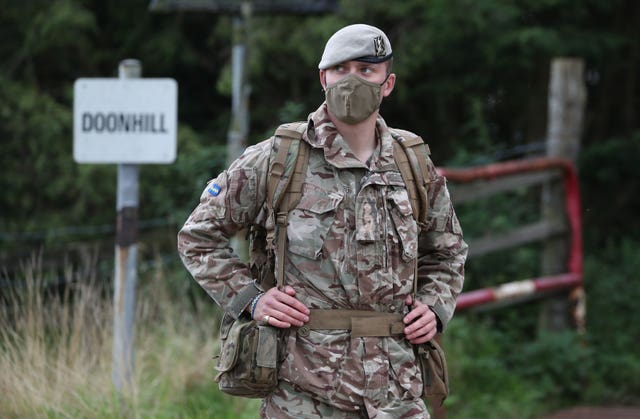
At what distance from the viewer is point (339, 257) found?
256 cm

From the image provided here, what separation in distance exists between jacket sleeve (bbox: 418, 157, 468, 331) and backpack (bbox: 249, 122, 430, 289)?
6 centimetres

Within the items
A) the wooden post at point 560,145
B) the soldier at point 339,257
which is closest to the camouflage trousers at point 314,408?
the soldier at point 339,257

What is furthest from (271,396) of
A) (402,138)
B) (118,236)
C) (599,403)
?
(599,403)

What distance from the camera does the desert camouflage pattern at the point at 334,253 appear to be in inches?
101

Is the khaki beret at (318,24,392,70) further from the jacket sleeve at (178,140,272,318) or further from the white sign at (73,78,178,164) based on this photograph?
the white sign at (73,78,178,164)

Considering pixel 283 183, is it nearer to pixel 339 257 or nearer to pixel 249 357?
pixel 339 257

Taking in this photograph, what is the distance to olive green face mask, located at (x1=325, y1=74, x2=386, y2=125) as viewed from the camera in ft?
8.45

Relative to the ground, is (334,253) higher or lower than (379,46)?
lower

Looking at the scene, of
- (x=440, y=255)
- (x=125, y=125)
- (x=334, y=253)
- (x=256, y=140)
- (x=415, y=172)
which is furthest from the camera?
(x=256, y=140)

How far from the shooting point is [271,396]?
2641mm

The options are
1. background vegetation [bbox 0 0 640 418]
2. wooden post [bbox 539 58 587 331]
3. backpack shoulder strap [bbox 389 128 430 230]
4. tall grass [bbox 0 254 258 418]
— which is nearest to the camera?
backpack shoulder strap [bbox 389 128 430 230]

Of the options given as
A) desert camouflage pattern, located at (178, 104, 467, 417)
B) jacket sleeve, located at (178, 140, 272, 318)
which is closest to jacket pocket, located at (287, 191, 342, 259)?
desert camouflage pattern, located at (178, 104, 467, 417)

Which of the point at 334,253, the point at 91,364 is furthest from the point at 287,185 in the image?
the point at 91,364

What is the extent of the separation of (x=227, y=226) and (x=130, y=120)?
166 centimetres
